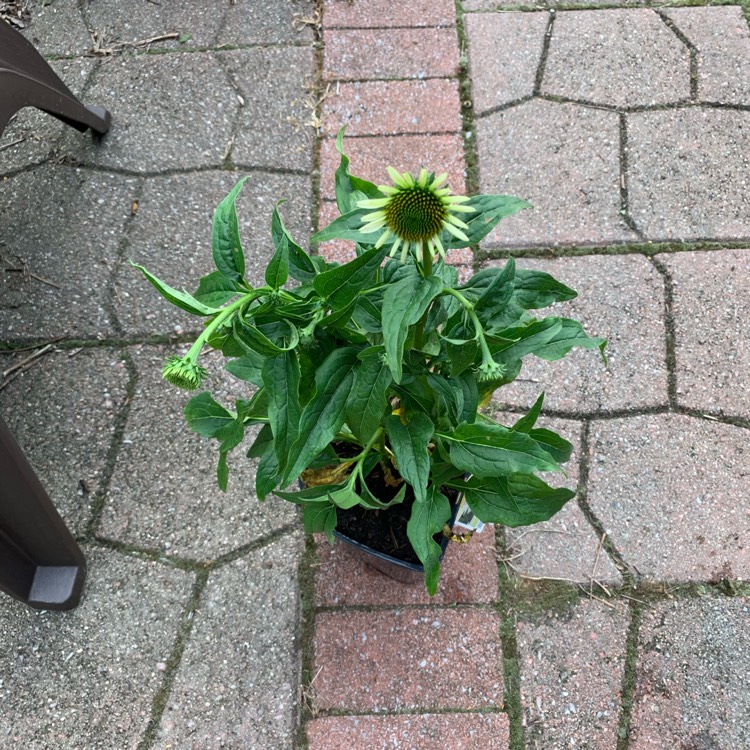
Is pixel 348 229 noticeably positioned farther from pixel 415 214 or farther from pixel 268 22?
pixel 268 22

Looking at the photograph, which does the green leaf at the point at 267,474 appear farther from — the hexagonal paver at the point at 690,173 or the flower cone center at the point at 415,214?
the hexagonal paver at the point at 690,173

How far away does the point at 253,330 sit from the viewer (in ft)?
2.65

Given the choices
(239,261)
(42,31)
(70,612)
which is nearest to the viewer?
(239,261)

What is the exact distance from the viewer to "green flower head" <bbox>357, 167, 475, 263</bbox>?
79cm

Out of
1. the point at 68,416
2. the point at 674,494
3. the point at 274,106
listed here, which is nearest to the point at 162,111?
the point at 274,106

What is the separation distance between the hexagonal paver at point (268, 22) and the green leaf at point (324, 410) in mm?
1712

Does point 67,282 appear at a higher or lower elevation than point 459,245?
lower

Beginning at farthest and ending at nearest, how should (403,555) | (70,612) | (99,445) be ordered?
1. (99,445)
2. (70,612)
3. (403,555)

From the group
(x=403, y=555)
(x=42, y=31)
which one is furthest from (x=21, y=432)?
(x=42, y=31)

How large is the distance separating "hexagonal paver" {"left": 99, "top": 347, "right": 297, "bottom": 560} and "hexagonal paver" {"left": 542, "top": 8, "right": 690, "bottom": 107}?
137 cm

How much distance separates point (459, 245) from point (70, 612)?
116 cm

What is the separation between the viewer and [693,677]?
1471 millimetres

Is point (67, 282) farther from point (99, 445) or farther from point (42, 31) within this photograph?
point (42, 31)

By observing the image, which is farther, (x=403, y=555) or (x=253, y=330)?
(x=403, y=555)
